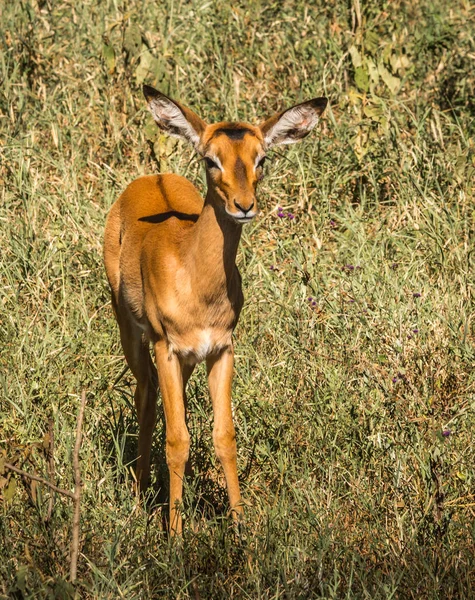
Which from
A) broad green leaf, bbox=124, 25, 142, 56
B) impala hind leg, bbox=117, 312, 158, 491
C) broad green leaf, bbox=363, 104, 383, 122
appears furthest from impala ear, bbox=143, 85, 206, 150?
broad green leaf, bbox=124, 25, 142, 56

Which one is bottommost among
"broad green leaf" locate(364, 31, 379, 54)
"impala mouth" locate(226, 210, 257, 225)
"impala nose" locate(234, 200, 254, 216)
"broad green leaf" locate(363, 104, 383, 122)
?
"impala mouth" locate(226, 210, 257, 225)

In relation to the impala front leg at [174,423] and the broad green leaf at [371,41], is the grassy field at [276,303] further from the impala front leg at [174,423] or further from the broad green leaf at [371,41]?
the impala front leg at [174,423]

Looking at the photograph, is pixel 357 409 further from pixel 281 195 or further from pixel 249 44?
pixel 249 44

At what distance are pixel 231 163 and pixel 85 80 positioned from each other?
11.4ft

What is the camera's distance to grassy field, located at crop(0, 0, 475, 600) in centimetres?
428

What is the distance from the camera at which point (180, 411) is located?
4.95 meters

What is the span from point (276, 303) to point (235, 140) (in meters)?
1.54

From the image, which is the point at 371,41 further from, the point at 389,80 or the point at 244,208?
the point at 244,208

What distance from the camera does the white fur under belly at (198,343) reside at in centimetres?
492

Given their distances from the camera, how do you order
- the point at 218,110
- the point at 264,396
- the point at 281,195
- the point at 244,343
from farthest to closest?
the point at 218,110 → the point at 281,195 → the point at 244,343 → the point at 264,396

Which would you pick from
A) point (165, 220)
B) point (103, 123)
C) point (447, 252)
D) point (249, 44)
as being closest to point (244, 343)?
point (165, 220)

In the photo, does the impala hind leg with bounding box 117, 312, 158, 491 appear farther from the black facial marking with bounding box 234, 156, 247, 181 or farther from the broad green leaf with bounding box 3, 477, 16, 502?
the broad green leaf with bounding box 3, 477, 16, 502

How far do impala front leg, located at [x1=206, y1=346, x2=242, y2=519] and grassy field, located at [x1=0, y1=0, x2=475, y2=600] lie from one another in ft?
0.53

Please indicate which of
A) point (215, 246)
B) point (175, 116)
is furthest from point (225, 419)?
point (175, 116)
